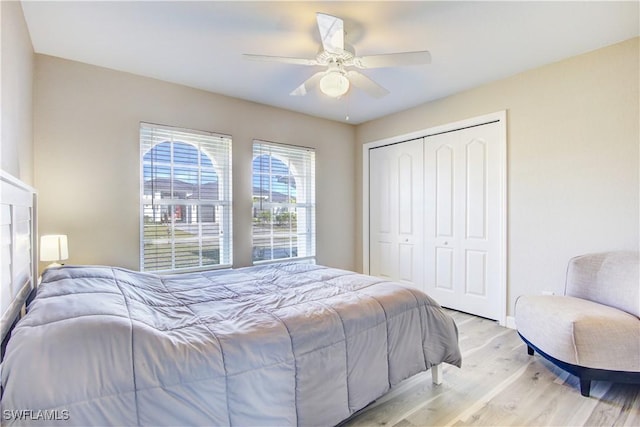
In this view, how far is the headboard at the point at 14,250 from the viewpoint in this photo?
4.02ft

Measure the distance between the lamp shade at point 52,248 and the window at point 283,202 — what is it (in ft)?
6.03

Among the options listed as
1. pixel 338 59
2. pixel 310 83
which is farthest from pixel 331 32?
pixel 310 83

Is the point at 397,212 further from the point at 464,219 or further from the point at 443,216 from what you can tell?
the point at 464,219

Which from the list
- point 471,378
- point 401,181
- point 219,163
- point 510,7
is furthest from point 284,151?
point 471,378

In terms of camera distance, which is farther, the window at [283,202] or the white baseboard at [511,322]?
the window at [283,202]

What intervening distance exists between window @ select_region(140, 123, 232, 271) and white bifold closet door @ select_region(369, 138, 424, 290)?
2157 mm

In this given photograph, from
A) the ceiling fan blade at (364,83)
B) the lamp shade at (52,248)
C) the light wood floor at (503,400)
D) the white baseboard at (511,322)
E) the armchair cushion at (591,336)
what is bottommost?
the light wood floor at (503,400)

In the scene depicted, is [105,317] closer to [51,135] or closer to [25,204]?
[25,204]

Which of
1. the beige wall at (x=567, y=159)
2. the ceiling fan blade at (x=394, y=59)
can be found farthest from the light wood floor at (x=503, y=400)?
the ceiling fan blade at (x=394, y=59)

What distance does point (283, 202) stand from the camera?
13.5ft

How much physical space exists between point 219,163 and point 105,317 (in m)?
2.61

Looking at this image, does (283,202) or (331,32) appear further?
(283,202)

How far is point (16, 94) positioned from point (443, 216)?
157 inches
